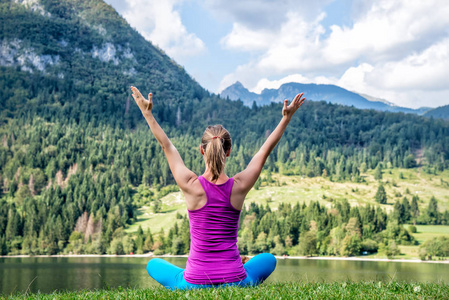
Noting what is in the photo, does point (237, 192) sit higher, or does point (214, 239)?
point (237, 192)

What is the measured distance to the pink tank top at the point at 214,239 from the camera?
6.27 meters

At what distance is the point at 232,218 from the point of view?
643 centimetres

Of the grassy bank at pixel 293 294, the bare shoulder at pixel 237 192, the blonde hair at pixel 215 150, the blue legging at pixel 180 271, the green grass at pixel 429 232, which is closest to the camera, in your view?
the grassy bank at pixel 293 294

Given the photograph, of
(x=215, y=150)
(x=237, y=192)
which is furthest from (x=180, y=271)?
(x=215, y=150)

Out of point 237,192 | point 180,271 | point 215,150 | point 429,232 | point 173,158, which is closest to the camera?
point 215,150

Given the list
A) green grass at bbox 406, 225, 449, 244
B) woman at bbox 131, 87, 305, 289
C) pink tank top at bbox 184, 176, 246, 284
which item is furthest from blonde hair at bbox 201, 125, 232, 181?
green grass at bbox 406, 225, 449, 244

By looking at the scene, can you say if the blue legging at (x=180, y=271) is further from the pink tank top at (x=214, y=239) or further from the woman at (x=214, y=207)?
the pink tank top at (x=214, y=239)

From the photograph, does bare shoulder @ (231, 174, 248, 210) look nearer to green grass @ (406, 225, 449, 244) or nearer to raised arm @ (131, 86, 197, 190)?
raised arm @ (131, 86, 197, 190)

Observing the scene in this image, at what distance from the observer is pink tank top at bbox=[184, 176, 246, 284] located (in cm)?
627

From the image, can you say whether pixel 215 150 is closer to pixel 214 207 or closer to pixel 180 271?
pixel 214 207

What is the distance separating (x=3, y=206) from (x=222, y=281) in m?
200

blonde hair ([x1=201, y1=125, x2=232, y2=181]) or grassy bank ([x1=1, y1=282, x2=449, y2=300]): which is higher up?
blonde hair ([x1=201, y1=125, x2=232, y2=181])

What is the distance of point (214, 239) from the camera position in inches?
250

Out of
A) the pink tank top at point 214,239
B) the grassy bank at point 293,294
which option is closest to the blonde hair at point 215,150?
the pink tank top at point 214,239
